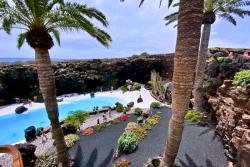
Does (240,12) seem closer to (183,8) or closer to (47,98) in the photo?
(183,8)

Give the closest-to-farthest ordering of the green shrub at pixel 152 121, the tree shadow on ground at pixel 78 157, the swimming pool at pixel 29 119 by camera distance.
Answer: the tree shadow on ground at pixel 78 157 → the green shrub at pixel 152 121 → the swimming pool at pixel 29 119

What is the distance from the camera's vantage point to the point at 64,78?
32531 millimetres

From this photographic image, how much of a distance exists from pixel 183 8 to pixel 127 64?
30.6 meters

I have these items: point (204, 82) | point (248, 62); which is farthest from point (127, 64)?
point (248, 62)

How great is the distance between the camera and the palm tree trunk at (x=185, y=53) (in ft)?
24.7

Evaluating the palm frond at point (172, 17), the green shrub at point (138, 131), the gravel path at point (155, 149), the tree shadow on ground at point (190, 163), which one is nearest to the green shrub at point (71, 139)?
the gravel path at point (155, 149)

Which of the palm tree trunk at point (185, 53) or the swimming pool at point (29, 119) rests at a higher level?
the palm tree trunk at point (185, 53)

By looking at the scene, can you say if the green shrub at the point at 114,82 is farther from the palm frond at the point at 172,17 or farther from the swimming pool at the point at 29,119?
the palm frond at the point at 172,17

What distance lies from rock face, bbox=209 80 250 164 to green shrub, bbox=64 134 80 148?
9660 mm

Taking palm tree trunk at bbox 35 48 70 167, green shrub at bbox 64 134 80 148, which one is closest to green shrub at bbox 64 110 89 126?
green shrub at bbox 64 134 80 148

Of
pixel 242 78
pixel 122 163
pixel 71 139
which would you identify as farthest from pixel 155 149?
pixel 242 78

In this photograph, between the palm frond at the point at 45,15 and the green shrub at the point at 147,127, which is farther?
the green shrub at the point at 147,127

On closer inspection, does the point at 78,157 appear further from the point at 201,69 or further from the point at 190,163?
the point at 201,69

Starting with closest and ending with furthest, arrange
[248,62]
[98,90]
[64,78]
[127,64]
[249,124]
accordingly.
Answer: [249,124]
[248,62]
[64,78]
[98,90]
[127,64]
